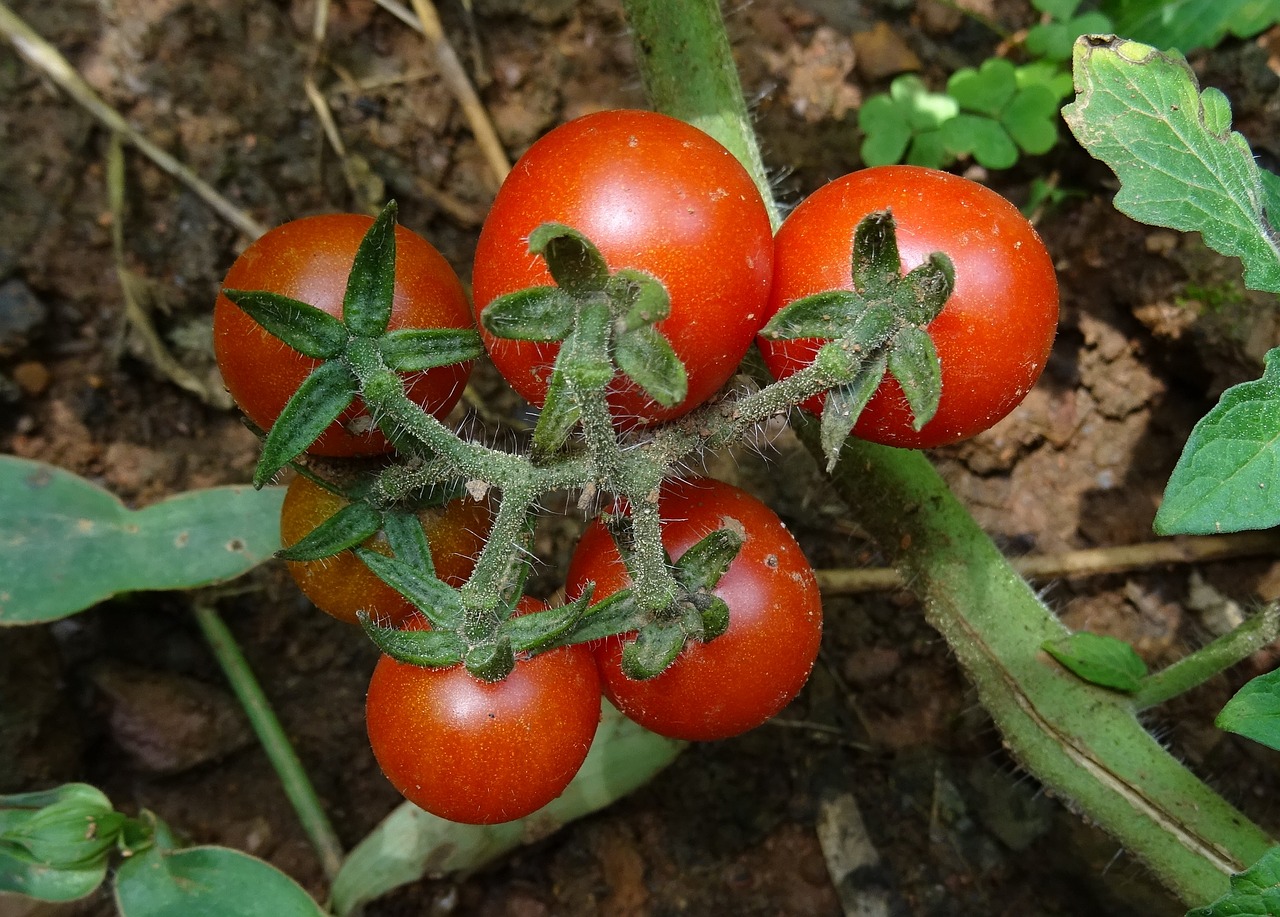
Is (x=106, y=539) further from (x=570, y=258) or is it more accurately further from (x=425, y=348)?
(x=570, y=258)

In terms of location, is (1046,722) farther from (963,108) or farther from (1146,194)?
(963,108)

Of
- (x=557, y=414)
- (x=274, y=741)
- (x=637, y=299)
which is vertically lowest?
(x=274, y=741)

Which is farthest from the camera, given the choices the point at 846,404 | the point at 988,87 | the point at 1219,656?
the point at 988,87

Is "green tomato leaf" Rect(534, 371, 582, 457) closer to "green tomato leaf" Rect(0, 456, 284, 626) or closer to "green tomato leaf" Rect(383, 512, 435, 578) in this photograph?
"green tomato leaf" Rect(383, 512, 435, 578)

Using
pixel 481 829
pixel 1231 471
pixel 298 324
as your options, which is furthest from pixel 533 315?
pixel 481 829

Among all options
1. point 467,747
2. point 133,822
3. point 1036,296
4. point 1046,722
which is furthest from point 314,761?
point 1036,296
